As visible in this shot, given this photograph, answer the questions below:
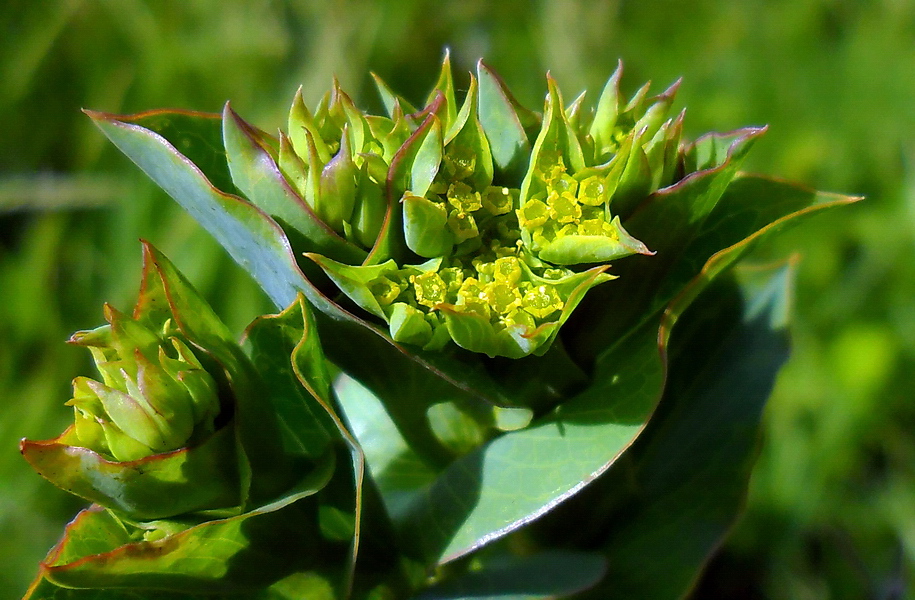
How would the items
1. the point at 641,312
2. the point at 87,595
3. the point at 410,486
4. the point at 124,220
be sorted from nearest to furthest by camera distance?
the point at 87,595 → the point at 641,312 → the point at 410,486 → the point at 124,220

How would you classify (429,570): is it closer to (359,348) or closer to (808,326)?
(359,348)

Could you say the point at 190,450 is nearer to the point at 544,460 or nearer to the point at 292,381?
the point at 292,381

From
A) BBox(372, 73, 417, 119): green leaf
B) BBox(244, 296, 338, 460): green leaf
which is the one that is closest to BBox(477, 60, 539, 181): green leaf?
BBox(372, 73, 417, 119): green leaf

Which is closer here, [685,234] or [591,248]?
[591,248]

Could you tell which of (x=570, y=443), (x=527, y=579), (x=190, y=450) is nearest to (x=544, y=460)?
(x=570, y=443)

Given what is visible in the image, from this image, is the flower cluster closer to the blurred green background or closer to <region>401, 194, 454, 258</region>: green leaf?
<region>401, 194, 454, 258</region>: green leaf

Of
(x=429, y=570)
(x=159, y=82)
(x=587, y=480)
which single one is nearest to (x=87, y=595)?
(x=429, y=570)

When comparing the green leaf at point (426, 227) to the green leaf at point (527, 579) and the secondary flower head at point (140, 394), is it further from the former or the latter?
the green leaf at point (527, 579)

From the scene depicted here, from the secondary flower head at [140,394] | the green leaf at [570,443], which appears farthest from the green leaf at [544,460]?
the secondary flower head at [140,394]
